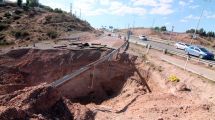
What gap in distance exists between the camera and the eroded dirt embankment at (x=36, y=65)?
32000mm

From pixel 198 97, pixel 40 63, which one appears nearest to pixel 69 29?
pixel 40 63

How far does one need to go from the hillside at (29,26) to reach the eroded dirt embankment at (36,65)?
1221cm

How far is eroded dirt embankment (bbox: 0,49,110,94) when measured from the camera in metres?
32.0

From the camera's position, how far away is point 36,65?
34594 mm

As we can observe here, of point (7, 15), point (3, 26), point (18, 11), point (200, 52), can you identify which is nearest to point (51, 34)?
point (3, 26)

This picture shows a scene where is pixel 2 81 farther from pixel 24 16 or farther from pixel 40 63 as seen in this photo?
pixel 24 16

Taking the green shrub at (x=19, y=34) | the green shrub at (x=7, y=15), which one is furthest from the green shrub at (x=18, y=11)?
the green shrub at (x=19, y=34)

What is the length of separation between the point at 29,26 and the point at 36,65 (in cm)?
2939

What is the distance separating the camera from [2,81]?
30984 mm

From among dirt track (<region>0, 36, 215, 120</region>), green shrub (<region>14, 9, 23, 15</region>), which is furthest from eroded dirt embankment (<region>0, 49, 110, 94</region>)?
green shrub (<region>14, 9, 23, 15</region>)

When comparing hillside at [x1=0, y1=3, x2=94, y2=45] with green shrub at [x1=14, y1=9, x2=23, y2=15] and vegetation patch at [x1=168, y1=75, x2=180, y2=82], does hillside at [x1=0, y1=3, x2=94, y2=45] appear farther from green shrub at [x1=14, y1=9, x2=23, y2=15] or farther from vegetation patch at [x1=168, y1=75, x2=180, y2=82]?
vegetation patch at [x1=168, y1=75, x2=180, y2=82]

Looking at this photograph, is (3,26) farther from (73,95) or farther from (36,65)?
(73,95)

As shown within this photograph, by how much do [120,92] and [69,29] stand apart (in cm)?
4153

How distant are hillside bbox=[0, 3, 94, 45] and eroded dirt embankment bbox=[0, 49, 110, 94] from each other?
1221 cm
